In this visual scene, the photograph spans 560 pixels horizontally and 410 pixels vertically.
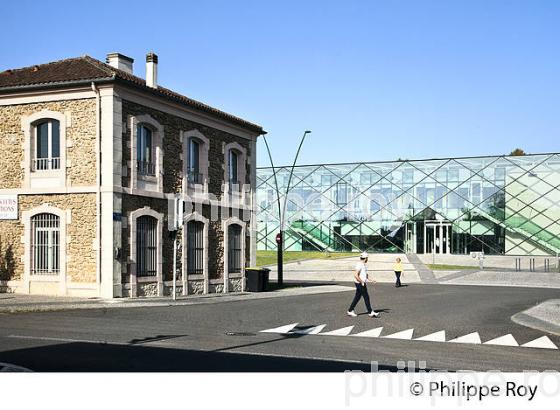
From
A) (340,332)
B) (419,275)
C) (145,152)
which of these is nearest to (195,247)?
(145,152)

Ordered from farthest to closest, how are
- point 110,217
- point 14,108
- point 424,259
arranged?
point 424,259
point 14,108
point 110,217

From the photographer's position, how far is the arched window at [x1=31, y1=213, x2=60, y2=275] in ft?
72.5

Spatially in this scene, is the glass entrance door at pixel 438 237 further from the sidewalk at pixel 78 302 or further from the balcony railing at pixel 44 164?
the balcony railing at pixel 44 164

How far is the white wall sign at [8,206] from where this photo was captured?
22.6m

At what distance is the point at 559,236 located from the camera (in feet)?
190

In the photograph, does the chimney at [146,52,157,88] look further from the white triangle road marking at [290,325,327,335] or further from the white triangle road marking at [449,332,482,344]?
the white triangle road marking at [449,332,482,344]

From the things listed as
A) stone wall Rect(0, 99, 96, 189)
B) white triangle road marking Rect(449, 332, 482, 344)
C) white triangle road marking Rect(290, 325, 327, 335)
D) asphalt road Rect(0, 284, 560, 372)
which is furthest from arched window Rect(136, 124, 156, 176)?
white triangle road marking Rect(449, 332, 482, 344)

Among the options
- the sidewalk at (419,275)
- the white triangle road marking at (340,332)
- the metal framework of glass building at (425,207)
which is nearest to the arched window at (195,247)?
the white triangle road marking at (340,332)

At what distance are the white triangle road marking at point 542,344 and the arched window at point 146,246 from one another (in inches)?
534

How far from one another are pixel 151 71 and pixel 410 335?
14.9m

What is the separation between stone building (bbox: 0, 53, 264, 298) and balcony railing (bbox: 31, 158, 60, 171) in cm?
3
